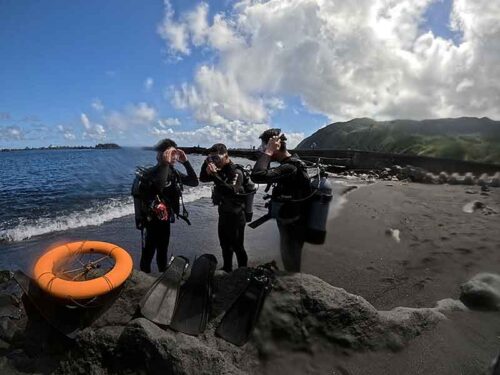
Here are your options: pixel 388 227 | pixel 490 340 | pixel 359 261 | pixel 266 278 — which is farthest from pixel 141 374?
pixel 388 227

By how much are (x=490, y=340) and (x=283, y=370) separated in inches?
103

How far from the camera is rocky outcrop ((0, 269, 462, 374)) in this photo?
10.1ft

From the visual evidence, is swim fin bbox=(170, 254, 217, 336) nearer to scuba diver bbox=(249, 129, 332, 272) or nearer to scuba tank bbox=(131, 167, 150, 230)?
scuba diver bbox=(249, 129, 332, 272)

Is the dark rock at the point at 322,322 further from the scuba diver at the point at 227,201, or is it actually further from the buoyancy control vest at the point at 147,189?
the buoyancy control vest at the point at 147,189

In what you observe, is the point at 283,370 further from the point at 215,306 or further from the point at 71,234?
the point at 71,234

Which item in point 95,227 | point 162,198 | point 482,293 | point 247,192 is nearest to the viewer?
point 482,293

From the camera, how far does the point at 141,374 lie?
10.0 ft

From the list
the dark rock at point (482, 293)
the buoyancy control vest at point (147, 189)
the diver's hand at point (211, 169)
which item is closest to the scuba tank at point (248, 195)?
the diver's hand at point (211, 169)

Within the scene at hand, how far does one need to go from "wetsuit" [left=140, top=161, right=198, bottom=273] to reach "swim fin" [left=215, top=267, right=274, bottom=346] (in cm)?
181

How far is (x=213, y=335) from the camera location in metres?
3.61

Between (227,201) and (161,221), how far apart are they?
1.04 metres

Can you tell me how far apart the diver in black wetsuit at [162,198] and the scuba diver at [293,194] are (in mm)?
1574

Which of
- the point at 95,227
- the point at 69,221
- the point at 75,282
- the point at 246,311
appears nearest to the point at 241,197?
the point at 246,311

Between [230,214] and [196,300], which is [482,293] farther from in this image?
[196,300]
